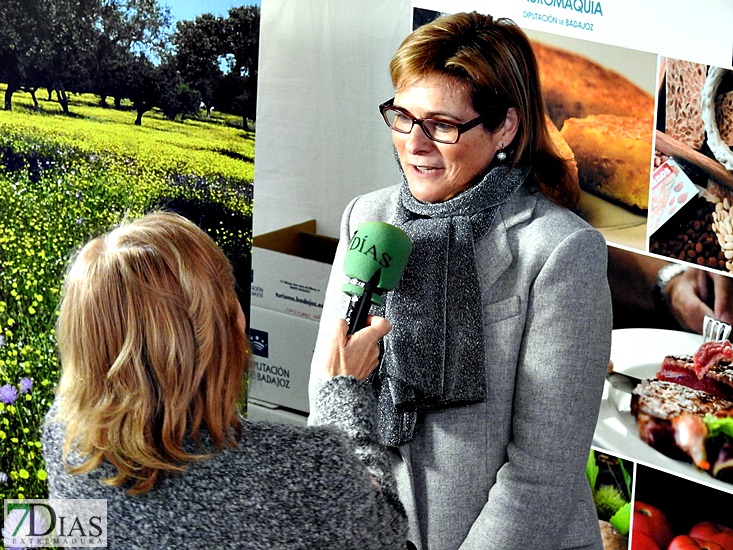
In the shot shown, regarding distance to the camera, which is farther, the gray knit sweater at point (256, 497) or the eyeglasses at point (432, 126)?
the eyeglasses at point (432, 126)

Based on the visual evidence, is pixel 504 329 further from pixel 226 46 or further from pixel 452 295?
pixel 226 46

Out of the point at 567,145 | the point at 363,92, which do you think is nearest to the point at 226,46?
the point at 363,92

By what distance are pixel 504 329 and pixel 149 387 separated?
646mm

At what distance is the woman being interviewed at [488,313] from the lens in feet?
5.43

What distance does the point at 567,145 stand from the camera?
2594 millimetres

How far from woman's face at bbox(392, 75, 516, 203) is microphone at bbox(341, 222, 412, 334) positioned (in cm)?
18

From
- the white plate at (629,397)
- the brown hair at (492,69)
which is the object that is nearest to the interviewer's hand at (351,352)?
the brown hair at (492,69)

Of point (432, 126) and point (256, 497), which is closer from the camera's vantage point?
point (256, 497)

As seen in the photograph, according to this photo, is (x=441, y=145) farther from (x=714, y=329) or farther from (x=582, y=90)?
(x=714, y=329)

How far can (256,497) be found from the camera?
1363 mm

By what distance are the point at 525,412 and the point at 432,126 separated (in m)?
0.55

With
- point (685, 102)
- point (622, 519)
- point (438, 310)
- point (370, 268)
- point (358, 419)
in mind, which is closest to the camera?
point (358, 419)

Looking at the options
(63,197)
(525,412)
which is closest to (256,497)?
(525,412)

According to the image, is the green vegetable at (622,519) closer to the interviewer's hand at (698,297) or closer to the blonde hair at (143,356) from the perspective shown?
Result: the interviewer's hand at (698,297)
